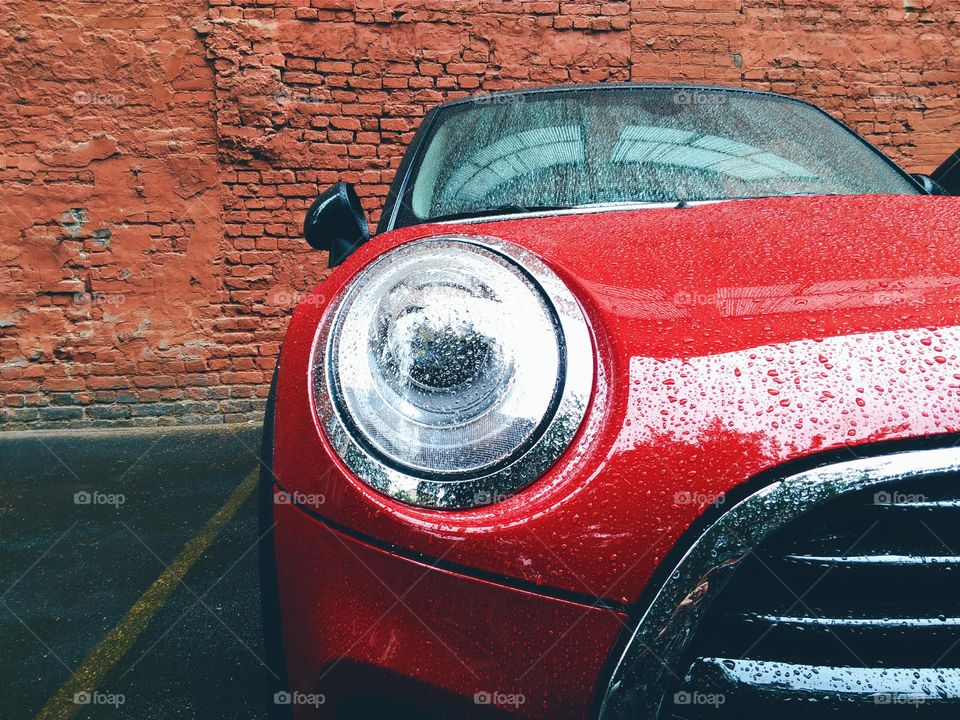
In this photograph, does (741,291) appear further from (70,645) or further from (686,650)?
(70,645)

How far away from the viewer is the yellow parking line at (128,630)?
1.77 meters

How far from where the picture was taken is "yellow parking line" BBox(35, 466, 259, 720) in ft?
5.79

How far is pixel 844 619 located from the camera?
740 millimetres

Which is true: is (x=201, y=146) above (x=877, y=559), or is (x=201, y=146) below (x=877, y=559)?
below

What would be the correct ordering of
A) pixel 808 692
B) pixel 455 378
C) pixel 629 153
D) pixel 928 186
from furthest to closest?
pixel 928 186, pixel 629 153, pixel 455 378, pixel 808 692

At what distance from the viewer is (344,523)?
31.4 inches

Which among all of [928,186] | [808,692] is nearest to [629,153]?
[928,186]

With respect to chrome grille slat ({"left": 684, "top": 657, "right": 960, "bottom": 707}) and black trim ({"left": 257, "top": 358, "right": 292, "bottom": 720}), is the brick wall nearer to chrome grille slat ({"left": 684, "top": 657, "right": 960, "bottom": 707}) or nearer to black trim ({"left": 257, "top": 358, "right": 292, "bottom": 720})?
black trim ({"left": 257, "top": 358, "right": 292, "bottom": 720})

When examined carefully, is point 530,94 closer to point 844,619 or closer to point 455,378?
point 455,378

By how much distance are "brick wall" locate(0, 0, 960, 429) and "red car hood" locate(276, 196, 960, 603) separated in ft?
14.0

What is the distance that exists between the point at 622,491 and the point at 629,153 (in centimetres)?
118

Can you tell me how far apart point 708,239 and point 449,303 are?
431 millimetres

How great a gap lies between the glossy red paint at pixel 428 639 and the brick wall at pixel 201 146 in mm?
4347

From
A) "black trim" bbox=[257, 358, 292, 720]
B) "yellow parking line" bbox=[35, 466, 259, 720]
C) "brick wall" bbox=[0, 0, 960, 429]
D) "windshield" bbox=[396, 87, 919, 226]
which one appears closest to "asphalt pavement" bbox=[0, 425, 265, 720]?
"yellow parking line" bbox=[35, 466, 259, 720]
